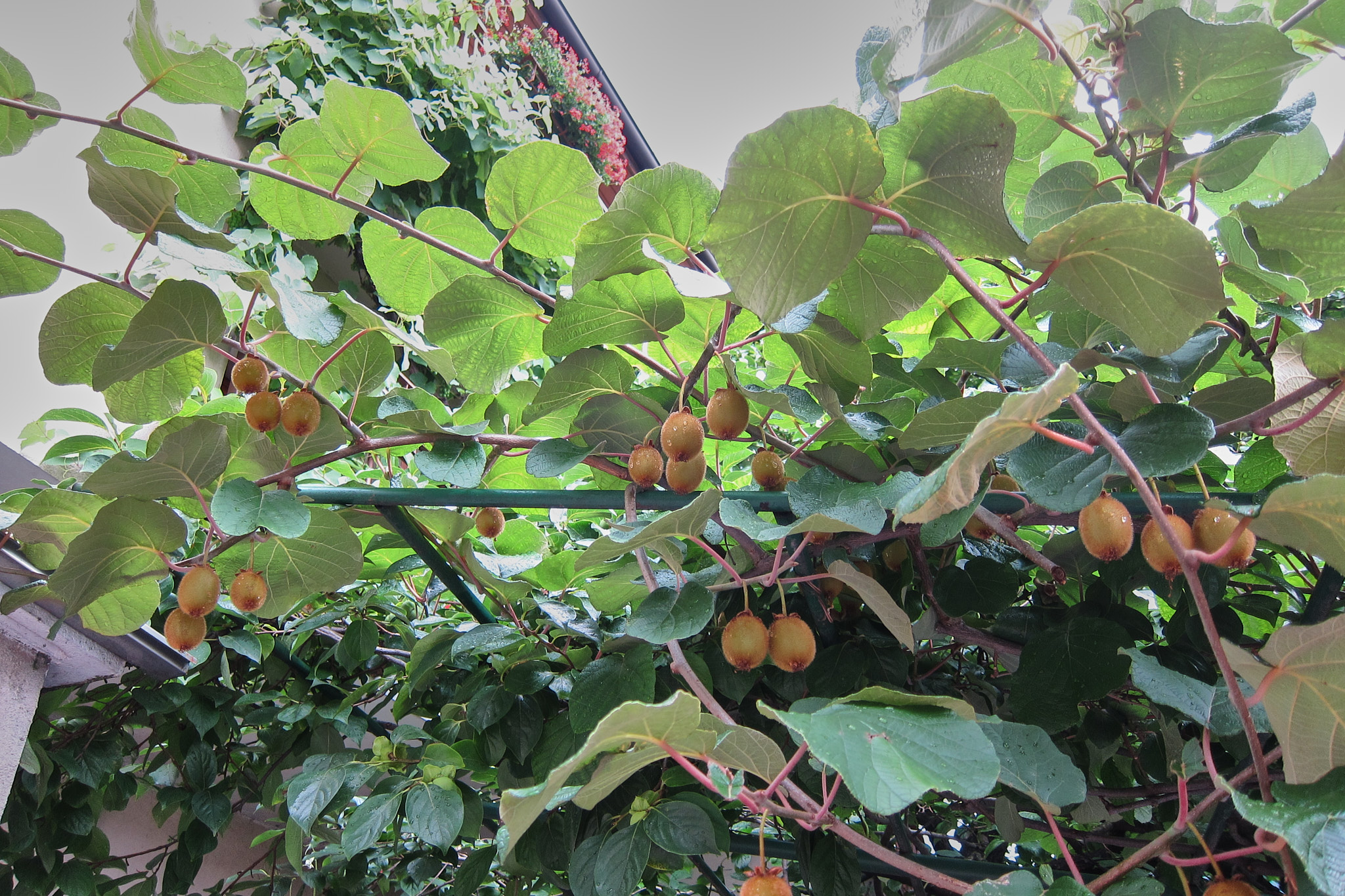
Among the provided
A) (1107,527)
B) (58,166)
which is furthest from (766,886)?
(58,166)

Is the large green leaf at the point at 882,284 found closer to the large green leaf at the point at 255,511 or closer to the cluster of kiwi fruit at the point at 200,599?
the large green leaf at the point at 255,511

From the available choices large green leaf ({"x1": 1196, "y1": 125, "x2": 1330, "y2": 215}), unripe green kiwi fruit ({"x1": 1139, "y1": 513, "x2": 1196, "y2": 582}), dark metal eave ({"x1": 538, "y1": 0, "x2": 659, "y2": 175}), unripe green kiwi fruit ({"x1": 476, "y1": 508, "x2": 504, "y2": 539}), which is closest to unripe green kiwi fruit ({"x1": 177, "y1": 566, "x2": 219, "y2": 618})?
unripe green kiwi fruit ({"x1": 476, "y1": 508, "x2": 504, "y2": 539})

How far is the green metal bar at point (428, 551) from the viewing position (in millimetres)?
1034

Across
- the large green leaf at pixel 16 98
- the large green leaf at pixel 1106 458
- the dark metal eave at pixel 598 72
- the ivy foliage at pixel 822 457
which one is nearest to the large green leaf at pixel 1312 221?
the ivy foliage at pixel 822 457

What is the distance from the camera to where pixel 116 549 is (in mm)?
1008

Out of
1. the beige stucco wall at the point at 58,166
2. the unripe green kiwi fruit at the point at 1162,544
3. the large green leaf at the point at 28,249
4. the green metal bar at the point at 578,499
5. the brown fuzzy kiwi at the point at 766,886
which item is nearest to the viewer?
the brown fuzzy kiwi at the point at 766,886

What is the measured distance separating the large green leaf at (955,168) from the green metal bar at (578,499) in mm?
255

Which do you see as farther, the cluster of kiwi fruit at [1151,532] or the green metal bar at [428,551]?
the green metal bar at [428,551]

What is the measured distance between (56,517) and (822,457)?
98 centimetres

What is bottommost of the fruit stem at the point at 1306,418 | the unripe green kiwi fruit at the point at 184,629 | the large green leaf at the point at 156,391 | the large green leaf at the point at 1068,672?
the large green leaf at the point at 1068,672

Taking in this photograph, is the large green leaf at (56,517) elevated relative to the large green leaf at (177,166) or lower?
lower

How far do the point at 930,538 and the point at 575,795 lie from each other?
1.21ft

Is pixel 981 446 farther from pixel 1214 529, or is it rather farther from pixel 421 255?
pixel 421 255

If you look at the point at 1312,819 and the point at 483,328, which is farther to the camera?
the point at 483,328
